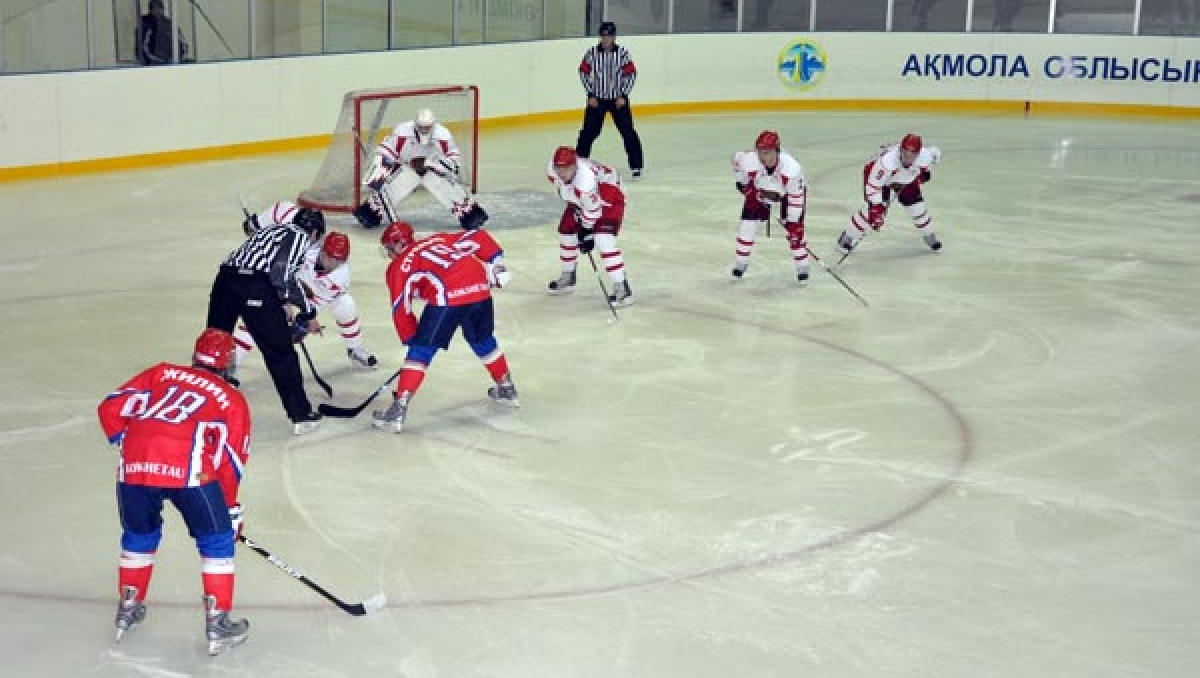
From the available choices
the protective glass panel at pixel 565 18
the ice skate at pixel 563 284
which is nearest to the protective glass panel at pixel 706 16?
the protective glass panel at pixel 565 18

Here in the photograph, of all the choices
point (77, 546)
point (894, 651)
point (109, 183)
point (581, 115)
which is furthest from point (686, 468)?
point (581, 115)

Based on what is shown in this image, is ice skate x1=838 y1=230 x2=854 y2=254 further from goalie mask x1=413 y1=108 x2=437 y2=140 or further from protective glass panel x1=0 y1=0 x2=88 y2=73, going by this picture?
protective glass panel x1=0 y1=0 x2=88 y2=73

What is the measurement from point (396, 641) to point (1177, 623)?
2486mm

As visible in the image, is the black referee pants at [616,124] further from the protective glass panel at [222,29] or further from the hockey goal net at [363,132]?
the protective glass panel at [222,29]

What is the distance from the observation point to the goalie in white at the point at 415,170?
424 inches

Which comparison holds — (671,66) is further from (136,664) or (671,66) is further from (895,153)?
(136,664)

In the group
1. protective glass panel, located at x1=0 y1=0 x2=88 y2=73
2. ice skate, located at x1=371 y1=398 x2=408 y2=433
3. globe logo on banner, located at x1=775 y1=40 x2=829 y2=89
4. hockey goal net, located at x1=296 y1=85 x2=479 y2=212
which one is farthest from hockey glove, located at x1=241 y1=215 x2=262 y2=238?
globe logo on banner, located at x1=775 y1=40 x2=829 y2=89

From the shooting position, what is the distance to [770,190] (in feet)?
31.3

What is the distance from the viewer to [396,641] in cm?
490

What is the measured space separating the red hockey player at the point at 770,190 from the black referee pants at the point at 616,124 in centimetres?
388

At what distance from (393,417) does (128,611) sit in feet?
7.21

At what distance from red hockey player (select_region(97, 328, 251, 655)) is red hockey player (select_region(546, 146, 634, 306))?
4.19 meters

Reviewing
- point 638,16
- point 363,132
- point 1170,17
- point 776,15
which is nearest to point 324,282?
point 363,132

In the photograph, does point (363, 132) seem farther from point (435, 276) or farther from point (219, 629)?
point (219, 629)
